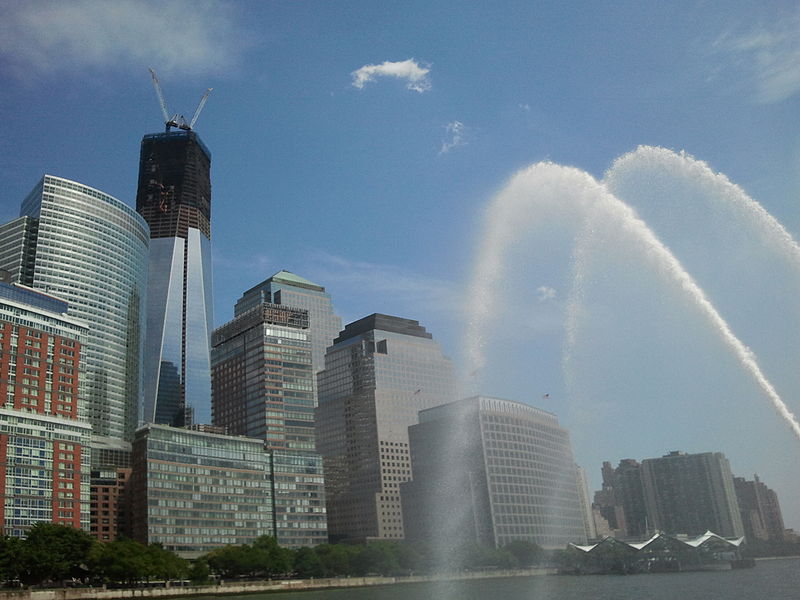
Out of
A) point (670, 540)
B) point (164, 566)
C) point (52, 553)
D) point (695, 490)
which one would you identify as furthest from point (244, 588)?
point (695, 490)

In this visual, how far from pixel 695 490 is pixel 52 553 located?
456 feet

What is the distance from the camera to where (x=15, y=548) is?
135 meters

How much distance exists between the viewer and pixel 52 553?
13975 centimetres

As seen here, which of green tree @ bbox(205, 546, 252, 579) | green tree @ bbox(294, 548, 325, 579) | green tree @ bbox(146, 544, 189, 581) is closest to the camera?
green tree @ bbox(146, 544, 189, 581)

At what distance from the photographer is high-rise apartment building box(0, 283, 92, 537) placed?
163 meters

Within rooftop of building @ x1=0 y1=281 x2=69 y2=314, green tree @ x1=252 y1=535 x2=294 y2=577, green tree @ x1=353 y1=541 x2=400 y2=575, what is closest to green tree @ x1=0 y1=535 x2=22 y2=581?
green tree @ x1=252 y1=535 x2=294 y2=577

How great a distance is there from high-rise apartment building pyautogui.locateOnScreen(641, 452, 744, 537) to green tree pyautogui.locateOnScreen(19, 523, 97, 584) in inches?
4915

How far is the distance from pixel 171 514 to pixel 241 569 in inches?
1232

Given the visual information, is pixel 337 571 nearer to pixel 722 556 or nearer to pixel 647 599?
pixel 722 556

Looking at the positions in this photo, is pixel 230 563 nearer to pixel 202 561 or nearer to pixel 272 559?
pixel 202 561

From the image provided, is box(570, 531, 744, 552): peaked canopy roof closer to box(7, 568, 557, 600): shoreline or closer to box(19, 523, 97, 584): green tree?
box(7, 568, 557, 600): shoreline

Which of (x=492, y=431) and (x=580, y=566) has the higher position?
(x=492, y=431)

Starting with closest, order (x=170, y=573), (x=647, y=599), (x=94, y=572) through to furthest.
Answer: (x=647, y=599) → (x=94, y=572) → (x=170, y=573)

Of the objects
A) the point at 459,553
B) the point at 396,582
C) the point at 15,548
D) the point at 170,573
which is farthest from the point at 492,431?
the point at 15,548
